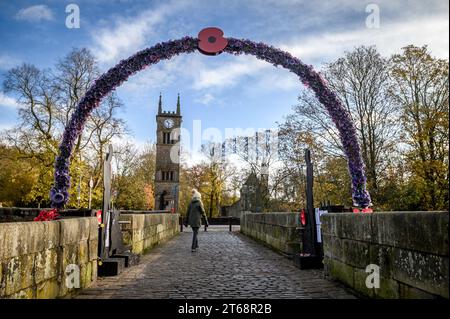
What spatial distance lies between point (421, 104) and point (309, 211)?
13550mm

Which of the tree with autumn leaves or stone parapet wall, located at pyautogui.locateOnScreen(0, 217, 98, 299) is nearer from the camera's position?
stone parapet wall, located at pyautogui.locateOnScreen(0, 217, 98, 299)

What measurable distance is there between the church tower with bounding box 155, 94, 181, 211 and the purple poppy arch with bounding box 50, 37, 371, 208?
137 feet

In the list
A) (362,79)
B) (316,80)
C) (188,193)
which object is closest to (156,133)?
(188,193)

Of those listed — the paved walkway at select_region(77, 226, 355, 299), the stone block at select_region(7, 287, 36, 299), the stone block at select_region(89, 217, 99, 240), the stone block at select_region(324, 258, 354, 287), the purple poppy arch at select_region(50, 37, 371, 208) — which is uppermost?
the purple poppy arch at select_region(50, 37, 371, 208)

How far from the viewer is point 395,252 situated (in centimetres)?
392

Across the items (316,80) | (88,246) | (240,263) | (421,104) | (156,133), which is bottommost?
(240,263)

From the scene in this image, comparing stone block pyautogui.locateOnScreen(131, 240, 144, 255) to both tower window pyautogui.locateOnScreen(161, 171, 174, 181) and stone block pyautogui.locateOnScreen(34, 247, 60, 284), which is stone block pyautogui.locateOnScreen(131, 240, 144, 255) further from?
tower window pyautogui.locateOnScreen(161, 171, 174, 181)

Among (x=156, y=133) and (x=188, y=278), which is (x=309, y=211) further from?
(x=156, y=133)

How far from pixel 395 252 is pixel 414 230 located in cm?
58

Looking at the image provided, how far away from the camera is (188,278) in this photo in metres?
6.47

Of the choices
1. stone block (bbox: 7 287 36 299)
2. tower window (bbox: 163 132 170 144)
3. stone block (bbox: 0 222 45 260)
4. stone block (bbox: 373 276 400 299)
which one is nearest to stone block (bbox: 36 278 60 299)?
stone block (bbox: 7 287 36 299)

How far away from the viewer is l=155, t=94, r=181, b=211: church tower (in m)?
54.7

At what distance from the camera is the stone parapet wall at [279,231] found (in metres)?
9.48

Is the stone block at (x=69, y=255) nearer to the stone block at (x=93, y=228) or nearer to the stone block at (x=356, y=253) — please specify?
the stone block at (x=93, y=228)
